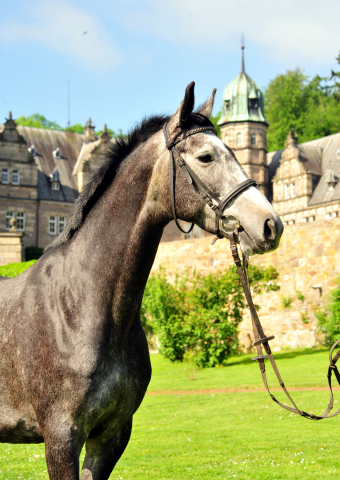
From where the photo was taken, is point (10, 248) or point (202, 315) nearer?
point (202, 315)

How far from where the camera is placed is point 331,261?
64.1 ft

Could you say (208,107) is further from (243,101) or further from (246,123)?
(243,101)

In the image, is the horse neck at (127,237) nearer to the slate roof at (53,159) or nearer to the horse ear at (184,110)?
the horse ear at (184,110)

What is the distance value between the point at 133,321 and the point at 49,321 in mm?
510

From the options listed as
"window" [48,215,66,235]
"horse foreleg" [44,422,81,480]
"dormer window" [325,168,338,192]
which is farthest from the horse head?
"dormer window" [325,168,338,192]

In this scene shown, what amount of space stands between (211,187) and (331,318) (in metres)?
16.5

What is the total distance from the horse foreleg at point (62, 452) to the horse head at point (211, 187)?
1.24m

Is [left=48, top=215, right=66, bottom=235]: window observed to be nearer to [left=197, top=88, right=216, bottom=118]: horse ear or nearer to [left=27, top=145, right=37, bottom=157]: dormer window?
[left=27, top=145, right=37, bottom=157]: dormer window

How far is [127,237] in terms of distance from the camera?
122 inches

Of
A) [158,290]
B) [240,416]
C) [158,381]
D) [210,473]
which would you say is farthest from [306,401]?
[158,290]

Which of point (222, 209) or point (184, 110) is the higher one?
point (184, 110)

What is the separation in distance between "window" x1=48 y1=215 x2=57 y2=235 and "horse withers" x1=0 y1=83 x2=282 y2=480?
1584 inches

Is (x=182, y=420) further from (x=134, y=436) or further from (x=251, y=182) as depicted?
(x=251, y=182)

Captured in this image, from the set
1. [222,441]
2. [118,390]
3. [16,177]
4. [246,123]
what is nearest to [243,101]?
[246,123]
